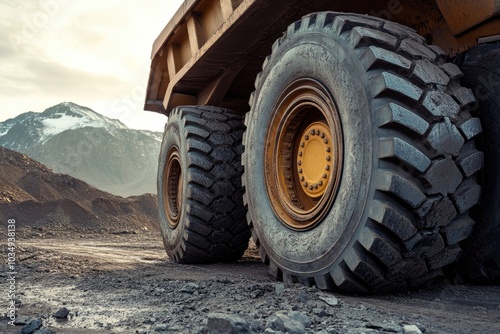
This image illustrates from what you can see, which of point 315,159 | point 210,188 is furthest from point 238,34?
point 315,159

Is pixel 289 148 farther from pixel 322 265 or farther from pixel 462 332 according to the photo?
pixel 462 332

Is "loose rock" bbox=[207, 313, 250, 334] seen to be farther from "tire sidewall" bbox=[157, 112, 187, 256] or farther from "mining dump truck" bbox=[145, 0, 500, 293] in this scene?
"tire sidewall" bbox=[157, 112, 187, 256]

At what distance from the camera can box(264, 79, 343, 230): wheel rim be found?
2.63 m

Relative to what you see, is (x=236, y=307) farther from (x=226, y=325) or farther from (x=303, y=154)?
(x=303, y=154)

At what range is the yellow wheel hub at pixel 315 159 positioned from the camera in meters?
2.80

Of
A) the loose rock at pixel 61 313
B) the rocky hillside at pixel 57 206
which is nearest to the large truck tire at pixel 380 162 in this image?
the loose rock at pixel 61 313

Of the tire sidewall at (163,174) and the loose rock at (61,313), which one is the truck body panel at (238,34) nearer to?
the tire sidewall at (163,174)

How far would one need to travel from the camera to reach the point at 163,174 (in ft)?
17.5

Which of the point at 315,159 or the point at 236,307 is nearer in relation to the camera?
the point at 236,307

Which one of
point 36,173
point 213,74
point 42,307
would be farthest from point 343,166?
point 36,173

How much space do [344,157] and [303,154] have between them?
1.97 ft

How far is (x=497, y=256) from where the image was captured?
101 inches

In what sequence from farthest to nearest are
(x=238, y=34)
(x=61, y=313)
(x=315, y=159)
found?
(x=238, y=34) < (x=315, y=159) < (x=61, y=313)

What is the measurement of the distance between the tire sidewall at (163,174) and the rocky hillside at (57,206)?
5.46m
